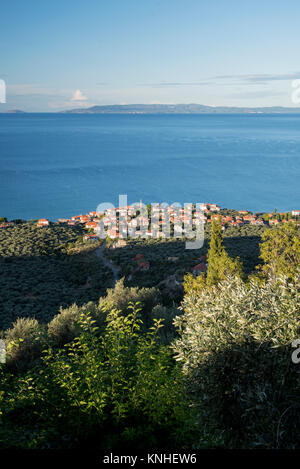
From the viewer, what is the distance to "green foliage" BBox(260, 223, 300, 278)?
43.8 ft

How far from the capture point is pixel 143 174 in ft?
341

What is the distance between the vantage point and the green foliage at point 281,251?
13344 mm

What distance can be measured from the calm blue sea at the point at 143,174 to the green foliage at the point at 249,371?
239 feet

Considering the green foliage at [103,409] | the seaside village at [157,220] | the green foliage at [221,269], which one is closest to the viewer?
the green foliage at [103,409]

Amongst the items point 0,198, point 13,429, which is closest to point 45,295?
point 13,429

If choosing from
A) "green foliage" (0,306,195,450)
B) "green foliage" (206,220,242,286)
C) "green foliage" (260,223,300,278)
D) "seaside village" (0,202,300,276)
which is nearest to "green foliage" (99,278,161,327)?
"green foliage" (206,220,242,286)

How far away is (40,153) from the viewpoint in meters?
128

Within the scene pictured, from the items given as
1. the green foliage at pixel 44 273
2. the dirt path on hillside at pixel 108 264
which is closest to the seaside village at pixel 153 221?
the dirt path on hillside at pixel 108 264

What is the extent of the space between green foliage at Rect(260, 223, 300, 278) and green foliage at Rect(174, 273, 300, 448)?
8.24 meters

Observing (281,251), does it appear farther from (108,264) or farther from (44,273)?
(44,273)

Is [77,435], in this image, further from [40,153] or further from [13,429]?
[40,153]

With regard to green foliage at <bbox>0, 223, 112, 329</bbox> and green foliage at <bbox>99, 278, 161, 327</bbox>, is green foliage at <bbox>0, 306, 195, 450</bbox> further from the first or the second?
green foliage at <bbox>0, 223, 112, 329</bbox>

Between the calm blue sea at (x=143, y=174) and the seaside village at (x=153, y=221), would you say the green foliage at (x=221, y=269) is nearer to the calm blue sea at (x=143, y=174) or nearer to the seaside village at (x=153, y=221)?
the seaside village at (x=153, y=221)

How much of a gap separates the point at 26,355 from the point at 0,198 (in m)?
82.5
